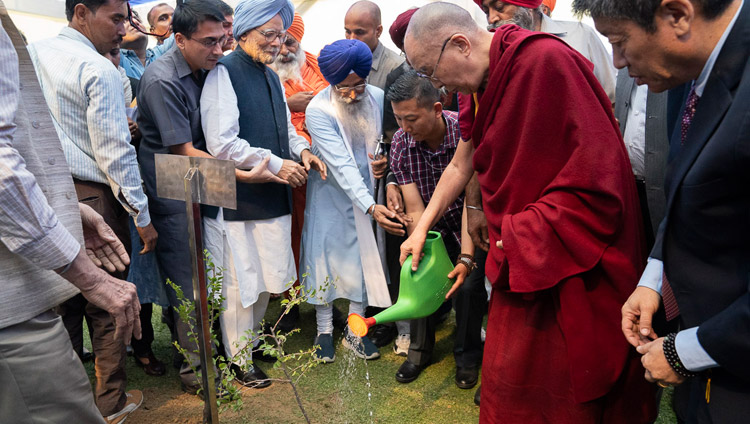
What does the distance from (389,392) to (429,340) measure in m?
A: 0.38

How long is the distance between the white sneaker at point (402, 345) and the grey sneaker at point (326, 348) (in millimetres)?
392

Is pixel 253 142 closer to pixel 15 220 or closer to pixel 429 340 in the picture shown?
pixel 429 340

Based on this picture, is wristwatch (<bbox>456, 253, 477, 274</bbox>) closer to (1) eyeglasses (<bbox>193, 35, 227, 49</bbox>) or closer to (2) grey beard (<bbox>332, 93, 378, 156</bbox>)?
(2) grey beard (<bbox>332, 93, 378, 156</bbox>)

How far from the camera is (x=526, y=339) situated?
71.5 inches

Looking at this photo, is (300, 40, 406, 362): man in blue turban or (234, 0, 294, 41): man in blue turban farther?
(300, 40, 406, 362): man in blue turban

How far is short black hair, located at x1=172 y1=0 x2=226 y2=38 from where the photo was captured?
9.24 feet

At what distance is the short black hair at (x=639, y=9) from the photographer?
119 cm

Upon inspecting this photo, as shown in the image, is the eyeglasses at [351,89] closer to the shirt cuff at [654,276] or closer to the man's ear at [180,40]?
the man's ear at [180,40]

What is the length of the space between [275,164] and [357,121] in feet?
2.11

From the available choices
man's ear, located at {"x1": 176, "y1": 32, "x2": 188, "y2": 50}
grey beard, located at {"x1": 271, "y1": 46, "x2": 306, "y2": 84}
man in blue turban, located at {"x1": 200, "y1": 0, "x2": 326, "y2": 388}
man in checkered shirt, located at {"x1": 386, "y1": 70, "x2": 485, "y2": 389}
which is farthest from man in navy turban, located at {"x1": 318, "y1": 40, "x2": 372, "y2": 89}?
grey beard, located at {"x1": 271, "y1": 46, "x2": 306, "y2": 84}

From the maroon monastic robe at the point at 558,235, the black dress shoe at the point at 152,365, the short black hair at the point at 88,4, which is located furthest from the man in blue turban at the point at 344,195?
the maroon monastic robe at the point at 558,235

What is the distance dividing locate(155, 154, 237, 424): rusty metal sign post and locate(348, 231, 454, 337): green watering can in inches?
20.8

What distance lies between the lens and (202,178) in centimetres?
181

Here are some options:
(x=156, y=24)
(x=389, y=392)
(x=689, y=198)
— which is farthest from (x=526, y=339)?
(x=156, y=24)
